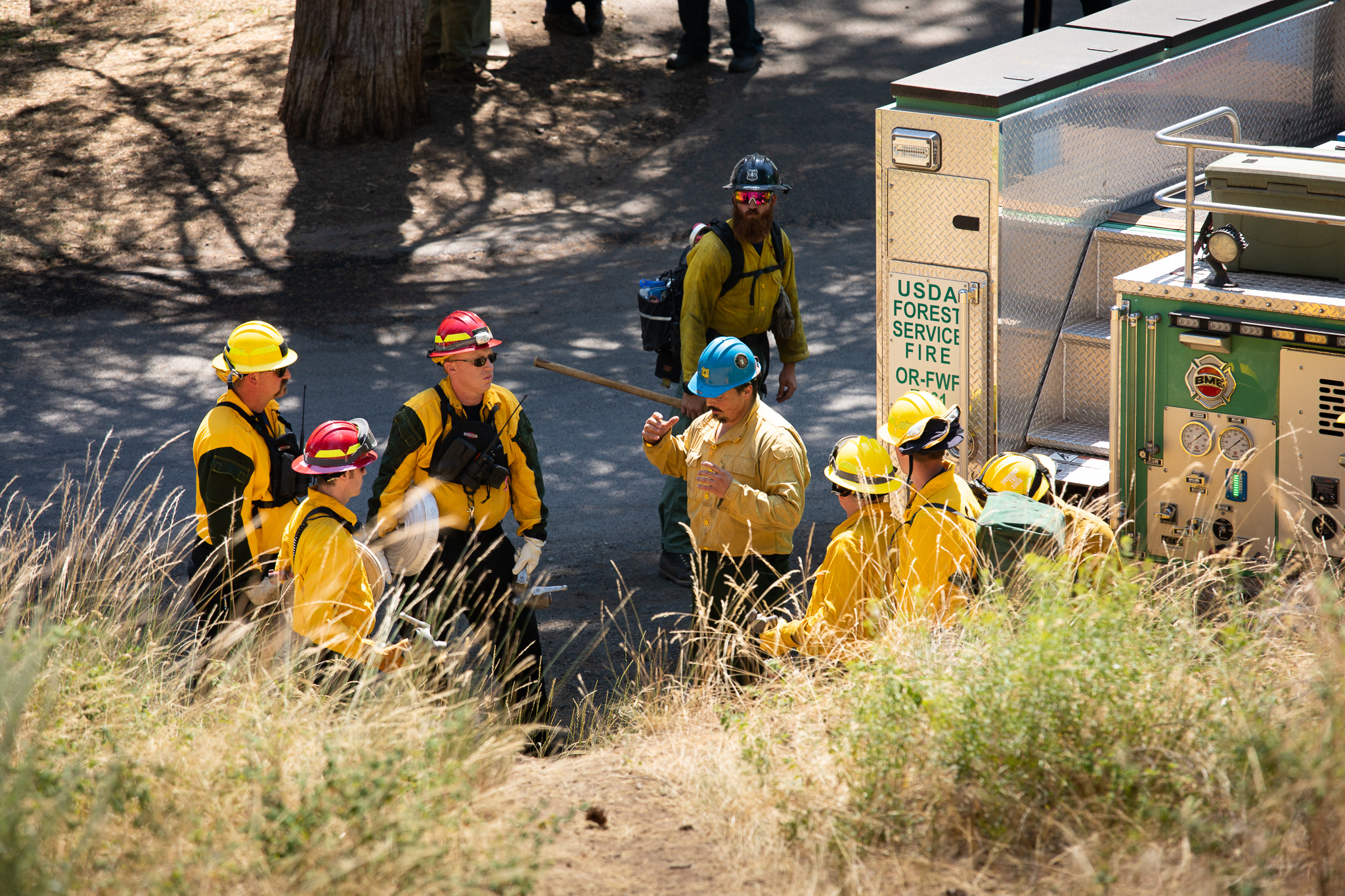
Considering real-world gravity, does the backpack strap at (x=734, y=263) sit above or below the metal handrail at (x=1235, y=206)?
below

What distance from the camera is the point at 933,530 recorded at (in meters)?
4.72

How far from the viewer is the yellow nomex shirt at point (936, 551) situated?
4637 mm

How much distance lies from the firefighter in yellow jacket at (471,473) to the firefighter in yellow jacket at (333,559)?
55 centimetres

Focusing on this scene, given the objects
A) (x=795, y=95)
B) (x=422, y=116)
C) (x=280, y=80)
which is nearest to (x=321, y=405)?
(x=422, y=116)

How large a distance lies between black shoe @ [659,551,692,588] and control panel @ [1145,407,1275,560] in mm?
2415

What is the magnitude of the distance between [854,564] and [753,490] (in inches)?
26.5

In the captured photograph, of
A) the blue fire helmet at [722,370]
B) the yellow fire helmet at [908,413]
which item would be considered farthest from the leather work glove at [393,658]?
the yellow fire helmet at [908,413]

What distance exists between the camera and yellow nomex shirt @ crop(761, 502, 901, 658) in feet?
15.5

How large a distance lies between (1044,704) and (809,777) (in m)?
0.70

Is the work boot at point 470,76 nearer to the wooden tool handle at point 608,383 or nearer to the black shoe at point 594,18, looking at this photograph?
the black shoe at point 594,18

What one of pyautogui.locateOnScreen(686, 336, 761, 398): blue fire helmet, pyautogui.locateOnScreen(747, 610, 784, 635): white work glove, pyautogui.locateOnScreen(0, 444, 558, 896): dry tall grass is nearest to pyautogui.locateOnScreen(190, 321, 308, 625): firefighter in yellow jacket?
pyautogui.locateOnScreen(0, 444, 558, 896): dry tall grass

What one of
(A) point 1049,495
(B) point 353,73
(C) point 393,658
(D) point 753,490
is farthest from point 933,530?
(B) point 353,73

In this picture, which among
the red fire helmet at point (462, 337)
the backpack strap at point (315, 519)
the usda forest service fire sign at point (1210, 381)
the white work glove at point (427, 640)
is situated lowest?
the white work glove at point (427, 640)

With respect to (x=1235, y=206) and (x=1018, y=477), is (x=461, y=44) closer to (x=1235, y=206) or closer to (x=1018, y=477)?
(x=1235, y=206)
